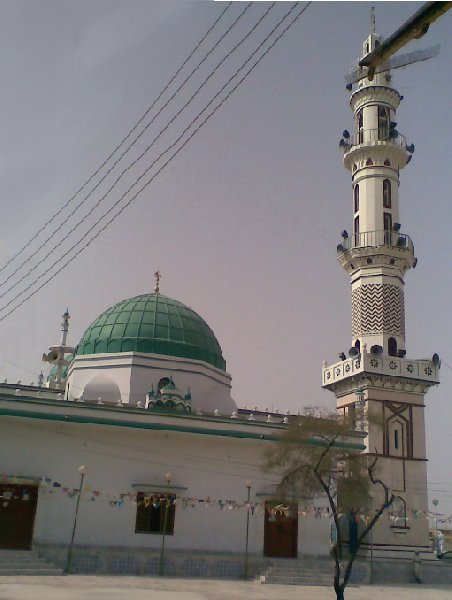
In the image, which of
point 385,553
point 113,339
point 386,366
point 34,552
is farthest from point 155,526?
point 386,366

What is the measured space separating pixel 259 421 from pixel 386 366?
7687 mm

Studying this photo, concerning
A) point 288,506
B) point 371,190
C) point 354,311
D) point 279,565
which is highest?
point 371,190

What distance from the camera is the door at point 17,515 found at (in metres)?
20.5

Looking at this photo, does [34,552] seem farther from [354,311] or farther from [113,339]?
[354,311]

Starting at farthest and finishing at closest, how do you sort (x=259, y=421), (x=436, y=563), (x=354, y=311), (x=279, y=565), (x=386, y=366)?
(x=354, y=311) → (x=386, y=366) → (x=436, y=563) → (x=259, y=421) → (x=279, y=565)

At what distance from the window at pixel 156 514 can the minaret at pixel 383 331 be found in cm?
864

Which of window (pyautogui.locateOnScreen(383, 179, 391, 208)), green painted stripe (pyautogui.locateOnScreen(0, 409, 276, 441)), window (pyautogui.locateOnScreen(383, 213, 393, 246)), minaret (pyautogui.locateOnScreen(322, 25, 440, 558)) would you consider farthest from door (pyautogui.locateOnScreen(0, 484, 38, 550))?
window (pyautogui.locateOnScreen(383, 179, 391, 208))

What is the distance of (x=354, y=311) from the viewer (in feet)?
100

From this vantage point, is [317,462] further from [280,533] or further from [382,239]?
[382,239]

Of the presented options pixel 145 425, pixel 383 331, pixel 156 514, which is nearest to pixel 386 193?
pixel 383 331

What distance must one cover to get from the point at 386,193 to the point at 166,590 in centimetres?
2057

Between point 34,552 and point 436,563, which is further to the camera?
point 436,563

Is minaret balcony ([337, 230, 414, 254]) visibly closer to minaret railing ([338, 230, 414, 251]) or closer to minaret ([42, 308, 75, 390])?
minaret railing ([338, 230, 414, 251])

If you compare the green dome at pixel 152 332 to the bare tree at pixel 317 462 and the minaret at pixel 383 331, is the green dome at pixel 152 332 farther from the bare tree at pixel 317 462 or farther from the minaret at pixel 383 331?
the bare tree at pixel 317 462
